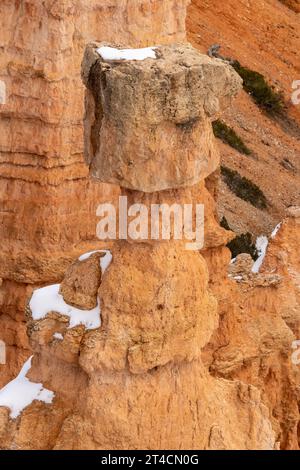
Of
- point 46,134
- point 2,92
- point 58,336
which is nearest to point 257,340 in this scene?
point 46,134

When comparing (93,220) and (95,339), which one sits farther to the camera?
(93,220)

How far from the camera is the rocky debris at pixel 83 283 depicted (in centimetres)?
1280

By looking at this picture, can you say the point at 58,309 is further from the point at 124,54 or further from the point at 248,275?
the point at 248,275

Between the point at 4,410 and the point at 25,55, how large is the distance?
6203 mm

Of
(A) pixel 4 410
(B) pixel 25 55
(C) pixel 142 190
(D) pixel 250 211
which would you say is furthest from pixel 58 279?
(D) pixel 250 211

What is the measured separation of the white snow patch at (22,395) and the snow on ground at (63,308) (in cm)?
77

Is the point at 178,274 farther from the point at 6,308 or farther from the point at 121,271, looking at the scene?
the point at 6,308

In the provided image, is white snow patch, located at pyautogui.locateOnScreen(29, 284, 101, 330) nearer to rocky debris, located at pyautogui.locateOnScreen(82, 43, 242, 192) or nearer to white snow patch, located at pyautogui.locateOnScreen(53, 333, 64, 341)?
white snow patch, located at pyautogui.locateOnScreen(53, 333, 64, 341)

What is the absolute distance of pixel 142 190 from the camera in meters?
12.0

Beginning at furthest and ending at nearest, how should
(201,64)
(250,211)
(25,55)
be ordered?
(250,211) < (25,55) < (201,64)

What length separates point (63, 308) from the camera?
13.0 meters

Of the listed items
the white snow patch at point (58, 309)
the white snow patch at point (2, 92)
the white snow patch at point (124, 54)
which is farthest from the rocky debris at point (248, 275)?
the white snow patch at point (124, 54)

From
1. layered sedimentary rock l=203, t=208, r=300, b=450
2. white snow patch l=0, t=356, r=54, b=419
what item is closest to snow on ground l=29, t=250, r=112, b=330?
white snow patch l=0, t=356, r=54, b=419

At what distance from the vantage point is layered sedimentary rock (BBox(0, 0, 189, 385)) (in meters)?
17.4
